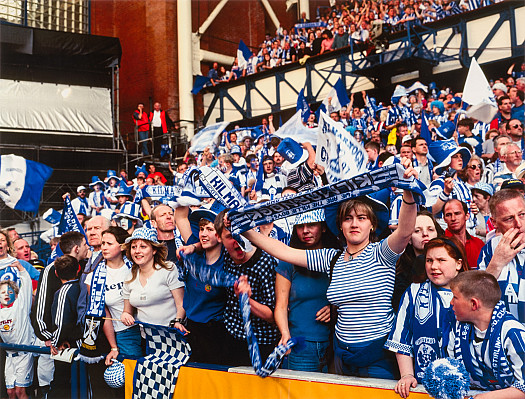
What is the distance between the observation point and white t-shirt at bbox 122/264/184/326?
5.34 meters

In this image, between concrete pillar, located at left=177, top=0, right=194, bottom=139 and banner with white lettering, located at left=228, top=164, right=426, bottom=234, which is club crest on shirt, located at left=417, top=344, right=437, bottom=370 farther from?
concrete pillar, located at left=177, top=0, right=194, bottom=139

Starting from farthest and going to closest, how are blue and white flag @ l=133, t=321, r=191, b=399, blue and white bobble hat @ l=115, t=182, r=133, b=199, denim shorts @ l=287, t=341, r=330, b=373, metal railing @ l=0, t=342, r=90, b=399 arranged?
blue and white bobble hat @ l=115, t=182, r=133, b=199, metal railing @ l=0, t=342, r=90, b=399, blue and white flag @ l=133, t=321, r=191, b=399, denim shorts @ l=287, t=341, r=330, b=373

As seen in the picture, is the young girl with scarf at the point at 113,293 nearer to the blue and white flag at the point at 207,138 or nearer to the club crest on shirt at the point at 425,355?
the club crest on shirt at the point at 425,355

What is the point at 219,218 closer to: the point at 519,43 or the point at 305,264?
the point at 305,264

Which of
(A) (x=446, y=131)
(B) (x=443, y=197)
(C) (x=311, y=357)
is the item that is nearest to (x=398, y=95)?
(A) (x=446, y=131)

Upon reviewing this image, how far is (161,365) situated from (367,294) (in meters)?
1.74

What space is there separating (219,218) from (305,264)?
2.68ft

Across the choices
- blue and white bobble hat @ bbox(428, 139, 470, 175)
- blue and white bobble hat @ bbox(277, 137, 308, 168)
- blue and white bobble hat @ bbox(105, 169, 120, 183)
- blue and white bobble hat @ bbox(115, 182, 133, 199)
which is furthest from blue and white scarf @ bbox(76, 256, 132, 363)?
blue and white bobble hat @ bbox(105, 169, 120, 183)

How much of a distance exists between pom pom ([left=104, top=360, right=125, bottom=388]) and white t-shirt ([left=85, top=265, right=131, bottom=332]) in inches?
22.1

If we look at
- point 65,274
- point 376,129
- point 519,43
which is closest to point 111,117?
point 376,129

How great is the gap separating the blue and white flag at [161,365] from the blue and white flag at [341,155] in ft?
5.80

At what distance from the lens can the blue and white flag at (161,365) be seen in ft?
15.6

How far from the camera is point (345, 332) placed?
419 centimetres

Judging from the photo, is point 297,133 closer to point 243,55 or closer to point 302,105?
point 302,105
